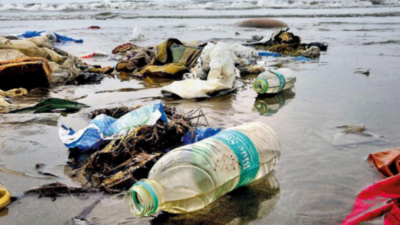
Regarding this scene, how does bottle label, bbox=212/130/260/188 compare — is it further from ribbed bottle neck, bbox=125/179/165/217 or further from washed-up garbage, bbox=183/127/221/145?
ribbed bottle neck, bbox=125/179/165/217

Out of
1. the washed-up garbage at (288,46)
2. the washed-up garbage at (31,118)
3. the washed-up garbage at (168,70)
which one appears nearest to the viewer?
the washed-up garbage at (31,118)

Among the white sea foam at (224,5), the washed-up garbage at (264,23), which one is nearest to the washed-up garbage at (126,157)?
the washed-up garbage at (264,23)

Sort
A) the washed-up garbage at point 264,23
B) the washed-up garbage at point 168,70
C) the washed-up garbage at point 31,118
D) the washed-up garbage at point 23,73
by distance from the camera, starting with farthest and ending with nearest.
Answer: the washed-up garbage at point 264,23, the washed-up garbage at point 168,70, the washed-up garbage at point 23,73, the washed-up garbage at point 31,118

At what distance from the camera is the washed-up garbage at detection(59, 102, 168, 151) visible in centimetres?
259

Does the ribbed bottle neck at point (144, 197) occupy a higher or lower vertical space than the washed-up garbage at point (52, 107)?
higher

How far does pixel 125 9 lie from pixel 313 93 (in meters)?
29.1

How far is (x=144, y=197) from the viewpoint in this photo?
58.2 inches

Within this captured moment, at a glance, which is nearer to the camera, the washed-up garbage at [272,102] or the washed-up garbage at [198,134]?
the washed-up garbage at [198,134]

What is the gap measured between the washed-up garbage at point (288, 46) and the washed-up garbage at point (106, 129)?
5603 millimetres

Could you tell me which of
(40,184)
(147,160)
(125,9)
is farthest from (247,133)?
(125,9)

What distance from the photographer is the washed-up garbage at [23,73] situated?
4851 mm

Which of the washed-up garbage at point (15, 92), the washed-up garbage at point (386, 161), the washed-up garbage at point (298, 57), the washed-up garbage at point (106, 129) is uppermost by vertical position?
the washed-up garbage at point (106, 129)

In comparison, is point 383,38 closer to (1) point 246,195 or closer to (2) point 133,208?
(1) point 246,195

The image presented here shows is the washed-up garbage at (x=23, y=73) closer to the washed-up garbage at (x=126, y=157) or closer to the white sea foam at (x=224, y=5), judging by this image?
the washed-up garbage at (x=126, y=157)
